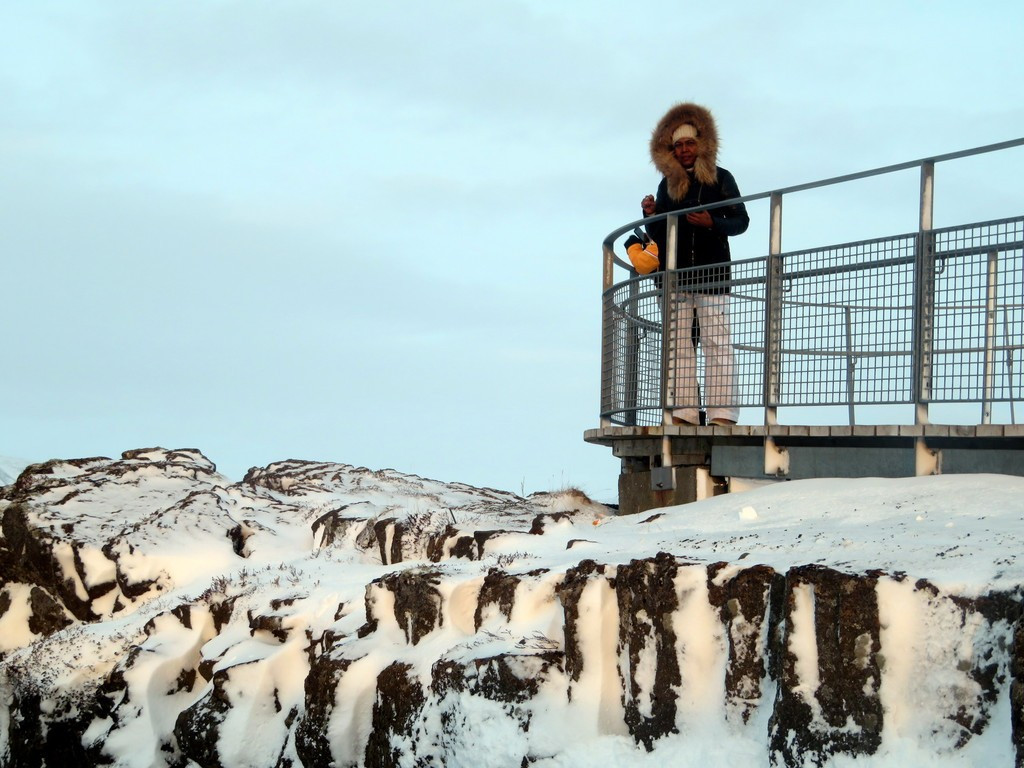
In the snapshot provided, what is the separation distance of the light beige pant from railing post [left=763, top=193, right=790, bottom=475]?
53 cm

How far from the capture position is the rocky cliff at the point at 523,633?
581 cm

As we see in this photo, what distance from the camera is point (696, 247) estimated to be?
11383 millimetres

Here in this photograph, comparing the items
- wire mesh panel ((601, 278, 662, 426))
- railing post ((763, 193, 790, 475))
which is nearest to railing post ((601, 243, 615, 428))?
wire mesh panel ((601, 278, 662, 426))

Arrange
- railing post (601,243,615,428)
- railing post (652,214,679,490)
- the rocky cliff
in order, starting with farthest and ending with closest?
railing post (601,243,615,428) < railing post (652,214,679,490) < the rocky cliff

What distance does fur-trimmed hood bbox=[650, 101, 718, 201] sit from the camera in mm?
11609

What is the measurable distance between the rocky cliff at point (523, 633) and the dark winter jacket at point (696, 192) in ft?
8.40

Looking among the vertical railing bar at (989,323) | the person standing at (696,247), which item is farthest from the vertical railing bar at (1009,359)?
the person standing at (696,247)

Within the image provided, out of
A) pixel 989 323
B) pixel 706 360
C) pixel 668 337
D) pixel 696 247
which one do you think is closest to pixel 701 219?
pixel 696 247

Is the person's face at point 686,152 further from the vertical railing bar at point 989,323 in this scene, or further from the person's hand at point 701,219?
the vertical railing bar at point 989,323

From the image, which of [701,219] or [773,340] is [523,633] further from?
[701,219]

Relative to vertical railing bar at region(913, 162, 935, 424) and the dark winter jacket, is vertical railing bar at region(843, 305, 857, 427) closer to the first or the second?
vertical railing bar at region(913, 162, 935, 424)

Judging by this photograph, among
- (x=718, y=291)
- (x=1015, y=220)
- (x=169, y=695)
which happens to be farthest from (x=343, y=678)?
(x=1015, y=220)

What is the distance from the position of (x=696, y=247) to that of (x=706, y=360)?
1.15 m

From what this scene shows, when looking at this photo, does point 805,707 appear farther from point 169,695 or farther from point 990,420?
point 169,695
